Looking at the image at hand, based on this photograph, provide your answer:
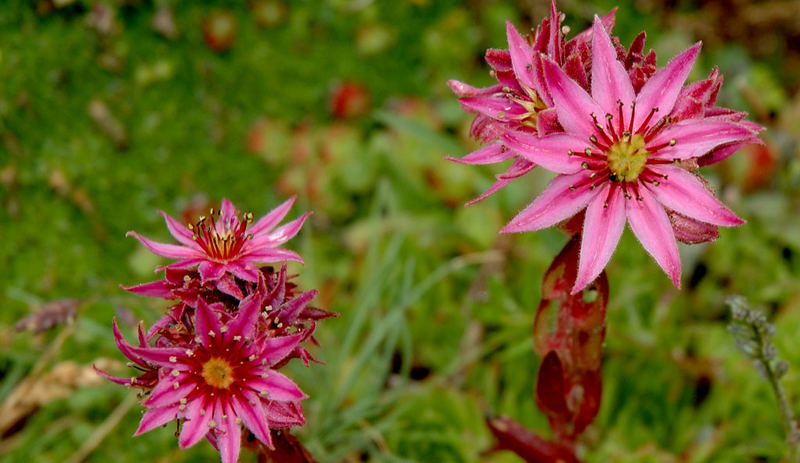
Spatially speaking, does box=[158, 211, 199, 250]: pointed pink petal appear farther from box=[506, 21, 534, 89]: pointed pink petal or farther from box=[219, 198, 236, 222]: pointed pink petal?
box=[506, 21, 534, 89]: pointed pink petal

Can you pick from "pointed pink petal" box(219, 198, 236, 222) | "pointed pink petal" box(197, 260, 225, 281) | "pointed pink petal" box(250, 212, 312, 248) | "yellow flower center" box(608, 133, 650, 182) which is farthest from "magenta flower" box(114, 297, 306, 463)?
"yellow flower center" box(608, 133, 650, 182)

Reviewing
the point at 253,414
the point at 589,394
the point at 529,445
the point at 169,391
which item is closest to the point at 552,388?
the point at 589,394

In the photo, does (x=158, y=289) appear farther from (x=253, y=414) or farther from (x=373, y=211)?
(x=373, y=211)

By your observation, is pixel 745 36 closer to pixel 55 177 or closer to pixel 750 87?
pixel 750 87

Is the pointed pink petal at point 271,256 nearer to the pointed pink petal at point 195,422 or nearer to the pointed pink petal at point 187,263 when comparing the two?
the pointed pink petal at point 187,263

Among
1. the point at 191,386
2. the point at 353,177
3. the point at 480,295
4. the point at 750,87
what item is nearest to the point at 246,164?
the point at 353,177

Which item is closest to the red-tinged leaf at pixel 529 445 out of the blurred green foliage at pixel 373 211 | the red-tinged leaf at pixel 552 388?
the red-tinged leaf at pixel 552 388

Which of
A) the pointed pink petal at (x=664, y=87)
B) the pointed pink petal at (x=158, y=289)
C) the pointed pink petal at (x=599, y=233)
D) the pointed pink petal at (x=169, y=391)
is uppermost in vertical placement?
the pointed pink petal at (x=158, y=289)
